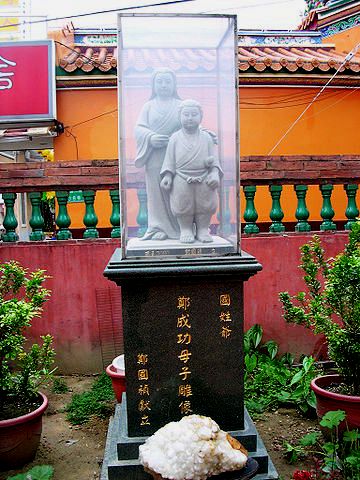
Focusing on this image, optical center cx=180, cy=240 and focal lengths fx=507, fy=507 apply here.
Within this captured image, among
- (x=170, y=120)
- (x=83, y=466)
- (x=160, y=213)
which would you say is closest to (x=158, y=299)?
(x=160, y=213)

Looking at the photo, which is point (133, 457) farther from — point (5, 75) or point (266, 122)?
point (5, 75)

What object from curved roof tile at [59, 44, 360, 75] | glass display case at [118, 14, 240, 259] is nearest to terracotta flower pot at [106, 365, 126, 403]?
glass display case at [118, 14, 240, 259]

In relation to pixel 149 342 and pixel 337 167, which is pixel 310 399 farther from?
pixel 337 167

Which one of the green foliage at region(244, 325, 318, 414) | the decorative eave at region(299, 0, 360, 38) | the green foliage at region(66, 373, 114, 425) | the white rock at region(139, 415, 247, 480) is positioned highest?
the decorative eave at region(299, 0, 360, 38)

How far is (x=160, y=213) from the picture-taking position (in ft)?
10.6

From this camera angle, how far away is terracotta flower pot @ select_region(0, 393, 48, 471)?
3215 millimetres

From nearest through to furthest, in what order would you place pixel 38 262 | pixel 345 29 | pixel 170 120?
pixel 170 120
pixel 38 262
pixel 345 29

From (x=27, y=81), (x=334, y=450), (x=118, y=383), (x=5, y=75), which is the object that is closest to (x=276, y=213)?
(x=118, y=383)

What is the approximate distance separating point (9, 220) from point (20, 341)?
5.37 feet

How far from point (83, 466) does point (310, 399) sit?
1760 millimetres

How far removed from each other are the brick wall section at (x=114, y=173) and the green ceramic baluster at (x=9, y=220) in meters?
0.08

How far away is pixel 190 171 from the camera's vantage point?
10.1ft

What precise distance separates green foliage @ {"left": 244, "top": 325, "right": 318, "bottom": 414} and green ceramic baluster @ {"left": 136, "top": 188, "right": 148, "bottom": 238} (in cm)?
175

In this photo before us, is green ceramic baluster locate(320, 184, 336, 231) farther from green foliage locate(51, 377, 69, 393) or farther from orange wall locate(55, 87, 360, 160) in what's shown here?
green foliage locate(51, 377, 69, 393)
